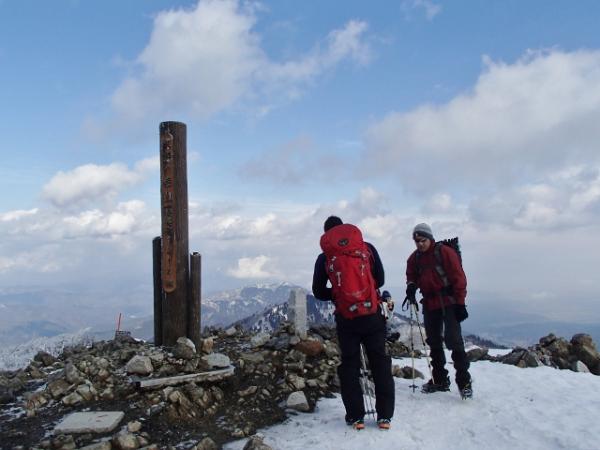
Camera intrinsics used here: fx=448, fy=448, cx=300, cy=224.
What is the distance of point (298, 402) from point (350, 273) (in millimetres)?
2515

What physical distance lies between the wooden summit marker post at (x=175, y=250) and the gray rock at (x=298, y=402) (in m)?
3.20

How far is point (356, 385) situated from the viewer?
6.04 m

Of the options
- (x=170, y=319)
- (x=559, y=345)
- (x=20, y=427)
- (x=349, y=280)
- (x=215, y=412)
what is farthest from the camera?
(x=559, y=345)

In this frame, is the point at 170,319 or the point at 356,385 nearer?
the point at 356,385

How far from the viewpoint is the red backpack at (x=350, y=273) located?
589cm

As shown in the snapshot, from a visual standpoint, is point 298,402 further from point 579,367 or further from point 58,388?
point 579,367

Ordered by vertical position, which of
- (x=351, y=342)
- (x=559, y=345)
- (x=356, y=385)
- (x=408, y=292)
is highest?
(x=408, y=292)

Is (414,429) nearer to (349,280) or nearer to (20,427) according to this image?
(349,280)

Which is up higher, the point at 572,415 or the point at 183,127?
the point at 183,127

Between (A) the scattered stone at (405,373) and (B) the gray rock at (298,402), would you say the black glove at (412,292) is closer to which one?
(A) the scattered stone at (405,373)

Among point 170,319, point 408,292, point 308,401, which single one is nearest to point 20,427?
point 170,319

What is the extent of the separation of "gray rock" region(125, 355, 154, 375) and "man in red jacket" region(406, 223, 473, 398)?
4.68 m

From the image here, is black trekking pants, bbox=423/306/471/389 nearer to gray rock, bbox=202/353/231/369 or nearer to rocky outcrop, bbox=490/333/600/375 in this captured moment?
gray rock, bbox=202/353/231/369

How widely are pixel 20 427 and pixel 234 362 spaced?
3.58 metres
